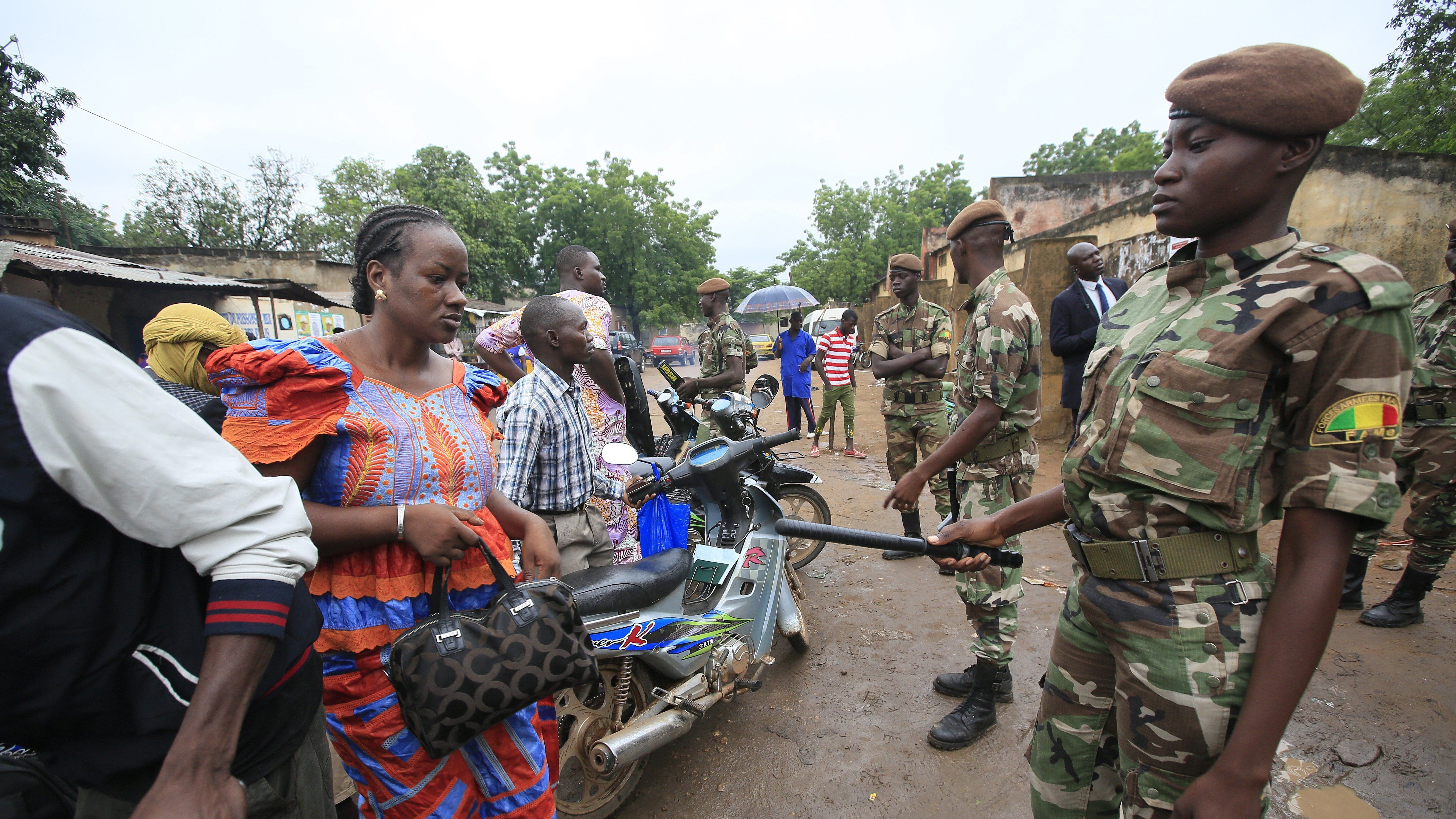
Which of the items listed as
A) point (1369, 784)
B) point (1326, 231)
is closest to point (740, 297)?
point (1326, 231)

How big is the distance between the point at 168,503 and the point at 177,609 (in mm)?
192

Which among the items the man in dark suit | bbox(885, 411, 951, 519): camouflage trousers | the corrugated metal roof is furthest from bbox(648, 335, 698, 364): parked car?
bbox(885, 411, 951, 519): camouflage trousers

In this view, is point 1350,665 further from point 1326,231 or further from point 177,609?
point 1326,231

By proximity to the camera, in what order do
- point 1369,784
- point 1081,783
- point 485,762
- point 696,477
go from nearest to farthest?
point 1081,783 < point 485,762 < point 1369,784 < point 696,477

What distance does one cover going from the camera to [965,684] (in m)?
3.01

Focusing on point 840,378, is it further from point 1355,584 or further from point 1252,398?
point 1252,398

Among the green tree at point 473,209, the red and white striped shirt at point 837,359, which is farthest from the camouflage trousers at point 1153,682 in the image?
→ the green tree at point 473,209

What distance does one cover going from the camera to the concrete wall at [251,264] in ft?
61.1

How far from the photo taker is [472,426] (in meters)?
1.71

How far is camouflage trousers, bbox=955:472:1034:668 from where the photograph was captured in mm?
2729

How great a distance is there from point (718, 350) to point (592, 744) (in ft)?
14.4

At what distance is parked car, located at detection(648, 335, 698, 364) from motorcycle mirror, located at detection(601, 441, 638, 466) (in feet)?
71.2

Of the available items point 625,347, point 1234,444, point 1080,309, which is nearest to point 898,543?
point 1234,444

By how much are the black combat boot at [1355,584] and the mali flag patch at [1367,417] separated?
345 cm
